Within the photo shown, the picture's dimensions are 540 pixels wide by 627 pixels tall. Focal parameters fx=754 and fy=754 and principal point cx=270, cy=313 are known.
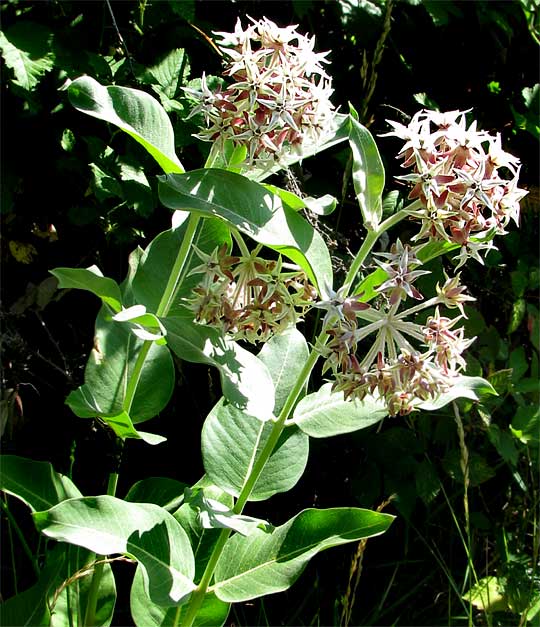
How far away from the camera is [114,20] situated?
175cm

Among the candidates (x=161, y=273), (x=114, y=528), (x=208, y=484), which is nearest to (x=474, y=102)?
(x=161, y=273)

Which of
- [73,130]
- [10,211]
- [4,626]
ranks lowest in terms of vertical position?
[4,626]

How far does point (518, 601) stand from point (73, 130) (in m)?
1.57

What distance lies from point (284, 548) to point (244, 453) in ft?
0.62

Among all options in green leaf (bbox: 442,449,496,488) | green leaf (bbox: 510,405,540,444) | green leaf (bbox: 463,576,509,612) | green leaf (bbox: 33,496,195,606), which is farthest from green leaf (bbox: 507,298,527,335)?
green leaf (bbox: 33,496,195,606)

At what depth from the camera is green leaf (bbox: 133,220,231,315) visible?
1.41 m

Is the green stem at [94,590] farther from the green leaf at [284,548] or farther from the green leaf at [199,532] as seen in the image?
the green leaf at [284,548]

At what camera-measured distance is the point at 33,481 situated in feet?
4.76

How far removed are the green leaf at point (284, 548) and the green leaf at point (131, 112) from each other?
2.11 ft

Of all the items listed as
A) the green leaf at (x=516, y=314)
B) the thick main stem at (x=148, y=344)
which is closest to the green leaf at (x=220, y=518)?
the thick main stem at (x=148, y=344)

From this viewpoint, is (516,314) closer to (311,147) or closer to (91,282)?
(311,147)

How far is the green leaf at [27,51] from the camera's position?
1657 mm

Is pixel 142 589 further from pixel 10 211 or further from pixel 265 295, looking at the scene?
pixel 10 211

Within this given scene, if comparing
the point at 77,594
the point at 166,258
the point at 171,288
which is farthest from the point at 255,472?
the point at 77,594
